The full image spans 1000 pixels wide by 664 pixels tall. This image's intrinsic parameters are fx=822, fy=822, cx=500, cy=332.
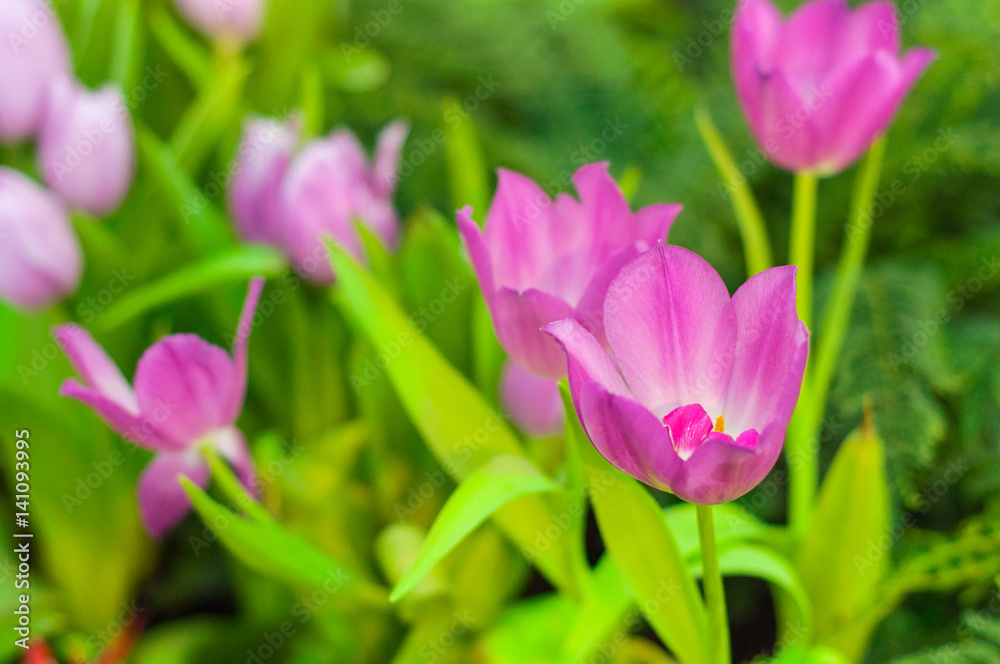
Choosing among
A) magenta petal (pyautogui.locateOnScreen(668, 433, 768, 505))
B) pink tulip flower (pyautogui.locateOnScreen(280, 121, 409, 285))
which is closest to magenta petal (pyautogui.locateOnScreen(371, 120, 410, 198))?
pink tulip flower (pyautogui.locateOnScreen(280, 121, 409, 285))

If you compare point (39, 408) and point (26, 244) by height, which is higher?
point (26, 244)

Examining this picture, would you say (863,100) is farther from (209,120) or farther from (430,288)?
(209,120)

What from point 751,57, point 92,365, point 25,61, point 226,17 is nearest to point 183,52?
point 226,17

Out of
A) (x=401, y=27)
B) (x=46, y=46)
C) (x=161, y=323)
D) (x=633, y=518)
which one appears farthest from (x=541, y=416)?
(x=401, y=27)

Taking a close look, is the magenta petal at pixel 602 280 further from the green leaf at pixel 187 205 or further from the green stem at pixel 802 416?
the green leaf at pixel 187 205

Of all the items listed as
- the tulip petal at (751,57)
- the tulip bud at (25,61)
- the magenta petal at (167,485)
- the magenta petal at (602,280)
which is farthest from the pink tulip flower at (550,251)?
the tulip bud at (25,61)

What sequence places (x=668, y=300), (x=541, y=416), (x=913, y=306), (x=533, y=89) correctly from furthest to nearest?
1. (x=533, y=89)
2. (x=913, y=306)
3. (x=541, y=416)
4. (x=668, y=300)

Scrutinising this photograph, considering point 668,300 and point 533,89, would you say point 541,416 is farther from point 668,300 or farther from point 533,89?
point 533,89
